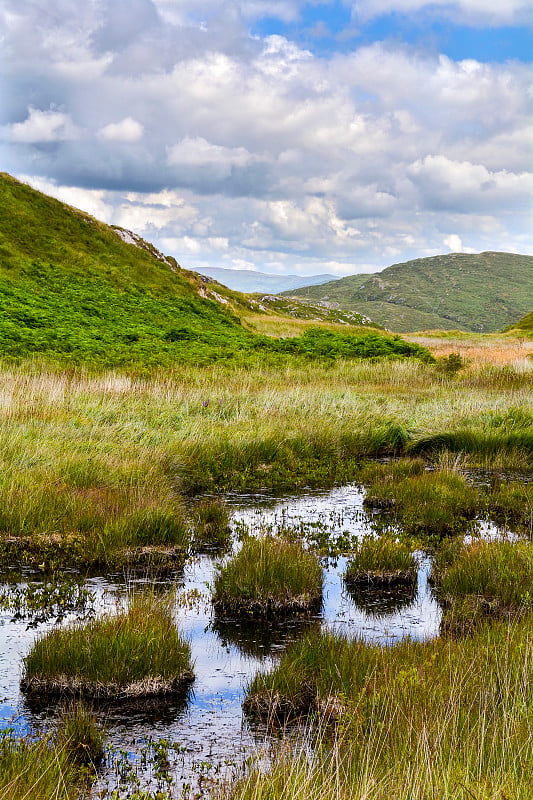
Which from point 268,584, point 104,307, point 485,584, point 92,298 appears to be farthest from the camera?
point 92,298

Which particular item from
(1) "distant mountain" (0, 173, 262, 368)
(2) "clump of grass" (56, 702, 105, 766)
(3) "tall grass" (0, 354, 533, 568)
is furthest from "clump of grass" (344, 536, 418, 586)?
(1) "distant mountain" (0, 173, 262, 368)

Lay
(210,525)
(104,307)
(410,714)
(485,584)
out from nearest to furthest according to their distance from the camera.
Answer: (410,714)
(485,584)
(210,525)
(104,307)

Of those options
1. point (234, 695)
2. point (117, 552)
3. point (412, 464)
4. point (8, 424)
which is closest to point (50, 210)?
point (8, 424)

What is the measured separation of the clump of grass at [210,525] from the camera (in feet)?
26.0

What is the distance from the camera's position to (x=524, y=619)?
5.33 meters

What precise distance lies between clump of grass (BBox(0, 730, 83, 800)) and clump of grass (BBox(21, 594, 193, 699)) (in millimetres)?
778

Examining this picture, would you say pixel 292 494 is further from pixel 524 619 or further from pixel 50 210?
pixel 50 210

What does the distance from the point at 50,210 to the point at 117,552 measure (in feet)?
125

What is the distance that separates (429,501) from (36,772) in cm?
708

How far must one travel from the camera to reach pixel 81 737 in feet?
12.2

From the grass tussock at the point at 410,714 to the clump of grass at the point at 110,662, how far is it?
63 centimetres

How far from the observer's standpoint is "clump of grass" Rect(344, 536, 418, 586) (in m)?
6.80

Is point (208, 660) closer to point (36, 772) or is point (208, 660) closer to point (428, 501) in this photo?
point (36, 772)

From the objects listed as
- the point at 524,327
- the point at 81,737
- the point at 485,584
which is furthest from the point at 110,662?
the point at 524,327
